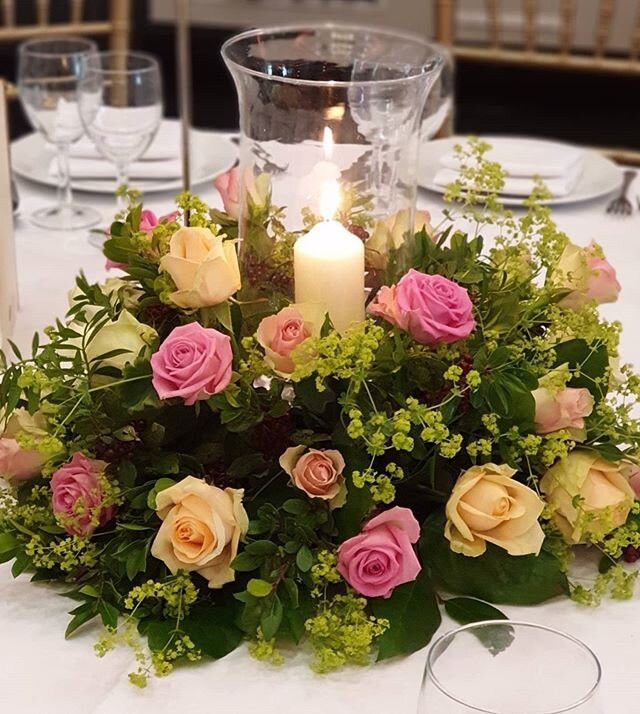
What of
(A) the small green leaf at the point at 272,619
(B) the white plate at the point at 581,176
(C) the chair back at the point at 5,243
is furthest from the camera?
(B) the white plate at the point at 581,176

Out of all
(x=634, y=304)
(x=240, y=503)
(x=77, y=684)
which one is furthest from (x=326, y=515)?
(x=634, y=304)

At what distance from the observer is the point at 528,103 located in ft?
13.0

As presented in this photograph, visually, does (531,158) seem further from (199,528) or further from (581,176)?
(199,528)

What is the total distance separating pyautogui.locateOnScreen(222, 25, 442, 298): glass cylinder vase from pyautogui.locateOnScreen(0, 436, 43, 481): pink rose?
0.18 m

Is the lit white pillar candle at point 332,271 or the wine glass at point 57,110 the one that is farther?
the wine glass at point 57,110

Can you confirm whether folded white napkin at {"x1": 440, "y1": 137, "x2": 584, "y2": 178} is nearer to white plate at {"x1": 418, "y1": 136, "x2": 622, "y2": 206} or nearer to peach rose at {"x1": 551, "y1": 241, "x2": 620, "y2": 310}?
white plate at {"x1": 418, "y1": 136, "x2": 622, "y2": 206}

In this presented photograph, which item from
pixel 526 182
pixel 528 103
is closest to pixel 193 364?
pixel 526 182

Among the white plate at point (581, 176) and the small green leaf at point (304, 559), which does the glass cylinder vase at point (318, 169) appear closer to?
the small green leaf at point (304, 559)

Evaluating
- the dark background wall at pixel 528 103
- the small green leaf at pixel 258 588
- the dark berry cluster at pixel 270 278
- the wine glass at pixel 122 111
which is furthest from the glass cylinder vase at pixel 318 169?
the dark background wall at pixel 528 103

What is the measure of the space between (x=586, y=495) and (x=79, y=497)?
31 centimetres

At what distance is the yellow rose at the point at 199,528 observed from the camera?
0.73 meters

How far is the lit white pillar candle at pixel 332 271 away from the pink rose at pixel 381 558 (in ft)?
0.46

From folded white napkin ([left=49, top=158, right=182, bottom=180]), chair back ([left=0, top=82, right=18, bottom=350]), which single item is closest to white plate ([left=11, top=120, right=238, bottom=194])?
folded white napkin ([left=49, top=158, right=182, bottom=180])

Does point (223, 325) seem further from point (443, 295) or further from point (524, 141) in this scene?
point (524, 141)
